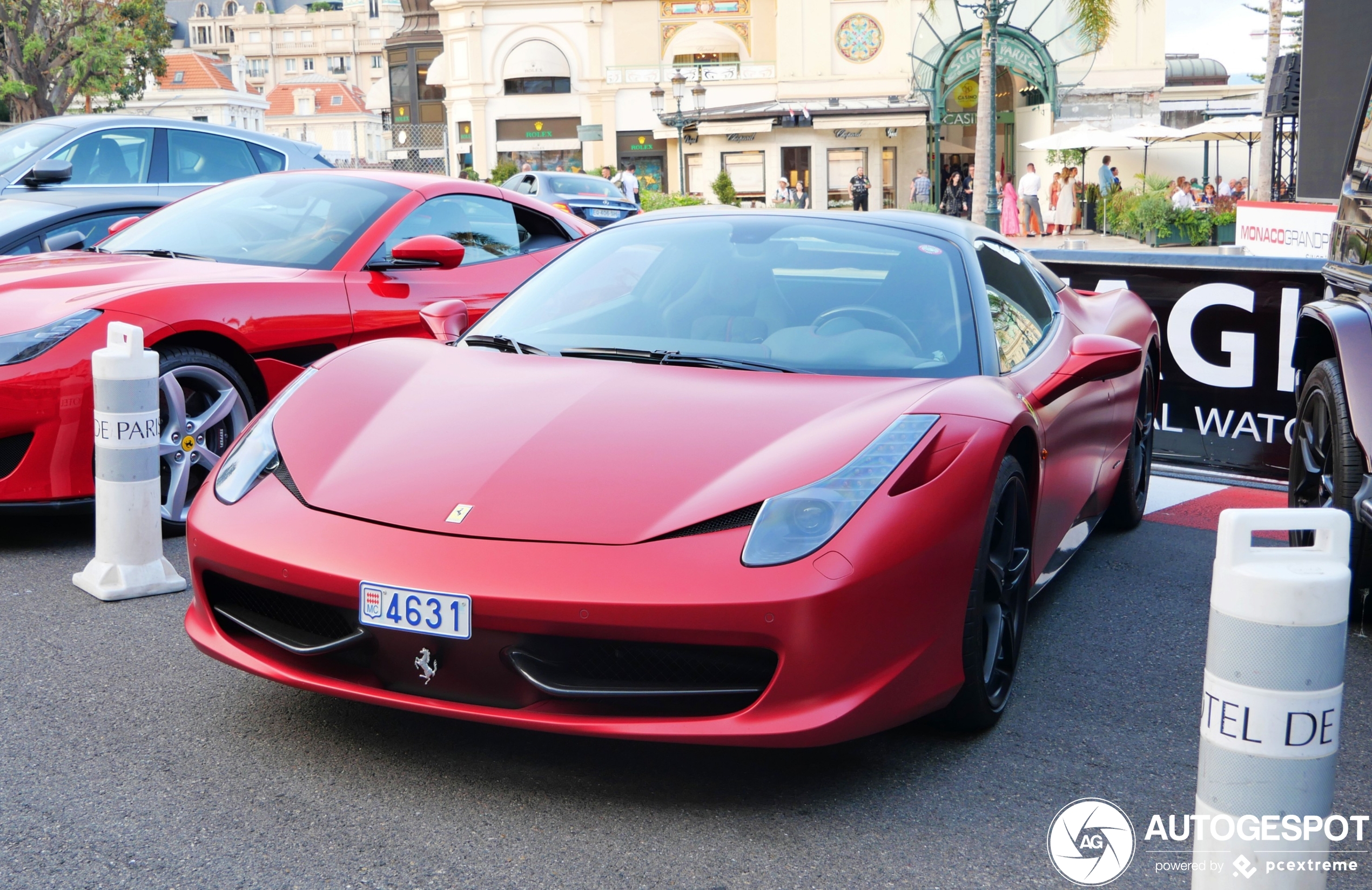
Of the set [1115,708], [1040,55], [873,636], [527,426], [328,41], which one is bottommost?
[1115,708]

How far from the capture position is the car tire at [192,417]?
474 cm

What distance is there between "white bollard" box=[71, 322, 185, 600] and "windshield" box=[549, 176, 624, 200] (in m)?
18.9

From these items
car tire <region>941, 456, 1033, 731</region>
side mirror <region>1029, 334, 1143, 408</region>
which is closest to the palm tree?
side mirror <region>1029, 334, 1143, 408</region>

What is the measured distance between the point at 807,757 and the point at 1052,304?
2.12m

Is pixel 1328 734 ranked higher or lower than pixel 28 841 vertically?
higher

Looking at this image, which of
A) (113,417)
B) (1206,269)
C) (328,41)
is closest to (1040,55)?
(1206,269)

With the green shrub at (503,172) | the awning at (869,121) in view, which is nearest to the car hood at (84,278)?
the green shrub at (503,172)

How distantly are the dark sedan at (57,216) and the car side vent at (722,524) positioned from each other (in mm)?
5134

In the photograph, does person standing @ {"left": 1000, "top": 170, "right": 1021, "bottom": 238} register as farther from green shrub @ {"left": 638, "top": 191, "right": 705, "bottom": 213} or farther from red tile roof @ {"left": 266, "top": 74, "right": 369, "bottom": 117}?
red tile roof @ {"left": 266, "top": 74, "right": 369, "bottom": 117}

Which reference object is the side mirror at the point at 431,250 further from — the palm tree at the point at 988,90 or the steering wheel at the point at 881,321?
the palm tree at the point at 988,90

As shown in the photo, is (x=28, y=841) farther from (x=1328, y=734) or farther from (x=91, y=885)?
(x=1328, y=734)

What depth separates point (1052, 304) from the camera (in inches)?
177

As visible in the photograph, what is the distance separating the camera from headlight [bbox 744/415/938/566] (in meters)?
2.60

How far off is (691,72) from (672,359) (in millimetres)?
54045
